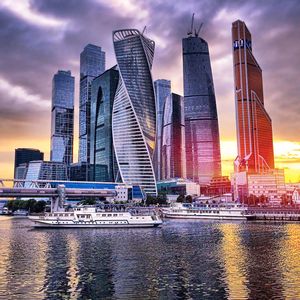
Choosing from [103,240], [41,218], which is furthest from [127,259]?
[41,218]

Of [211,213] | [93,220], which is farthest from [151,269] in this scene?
[211,213]

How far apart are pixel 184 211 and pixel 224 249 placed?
99759 millimetres

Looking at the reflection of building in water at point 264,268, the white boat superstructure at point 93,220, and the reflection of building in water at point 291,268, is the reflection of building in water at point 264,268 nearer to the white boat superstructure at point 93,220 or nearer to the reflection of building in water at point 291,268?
the reflection of building in water at point 291,268

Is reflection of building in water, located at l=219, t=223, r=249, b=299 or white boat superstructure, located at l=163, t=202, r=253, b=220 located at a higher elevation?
white boat superstructure, located at l=163, t=202, r=253, b=220

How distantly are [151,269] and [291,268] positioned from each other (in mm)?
18175

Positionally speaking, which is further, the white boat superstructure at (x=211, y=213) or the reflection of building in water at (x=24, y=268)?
the white boat superstructure at (x=211, y=213)

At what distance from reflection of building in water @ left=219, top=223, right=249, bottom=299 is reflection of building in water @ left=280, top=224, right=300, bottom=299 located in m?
4.26

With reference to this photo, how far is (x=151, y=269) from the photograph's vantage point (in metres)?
47.4

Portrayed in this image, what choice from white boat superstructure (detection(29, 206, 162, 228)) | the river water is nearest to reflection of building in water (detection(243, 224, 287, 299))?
the river water

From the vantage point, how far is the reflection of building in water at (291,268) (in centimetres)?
3715

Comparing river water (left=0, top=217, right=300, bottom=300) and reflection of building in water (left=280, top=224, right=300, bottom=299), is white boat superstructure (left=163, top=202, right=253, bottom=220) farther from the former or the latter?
river water (left=0, top=217, right=300, bottom=300)

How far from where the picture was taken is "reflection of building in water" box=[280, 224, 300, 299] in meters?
37.1

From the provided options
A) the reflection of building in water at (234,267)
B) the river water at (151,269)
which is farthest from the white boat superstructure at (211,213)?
the river water at (151,269)

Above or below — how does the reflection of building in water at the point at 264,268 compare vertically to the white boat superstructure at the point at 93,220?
below
